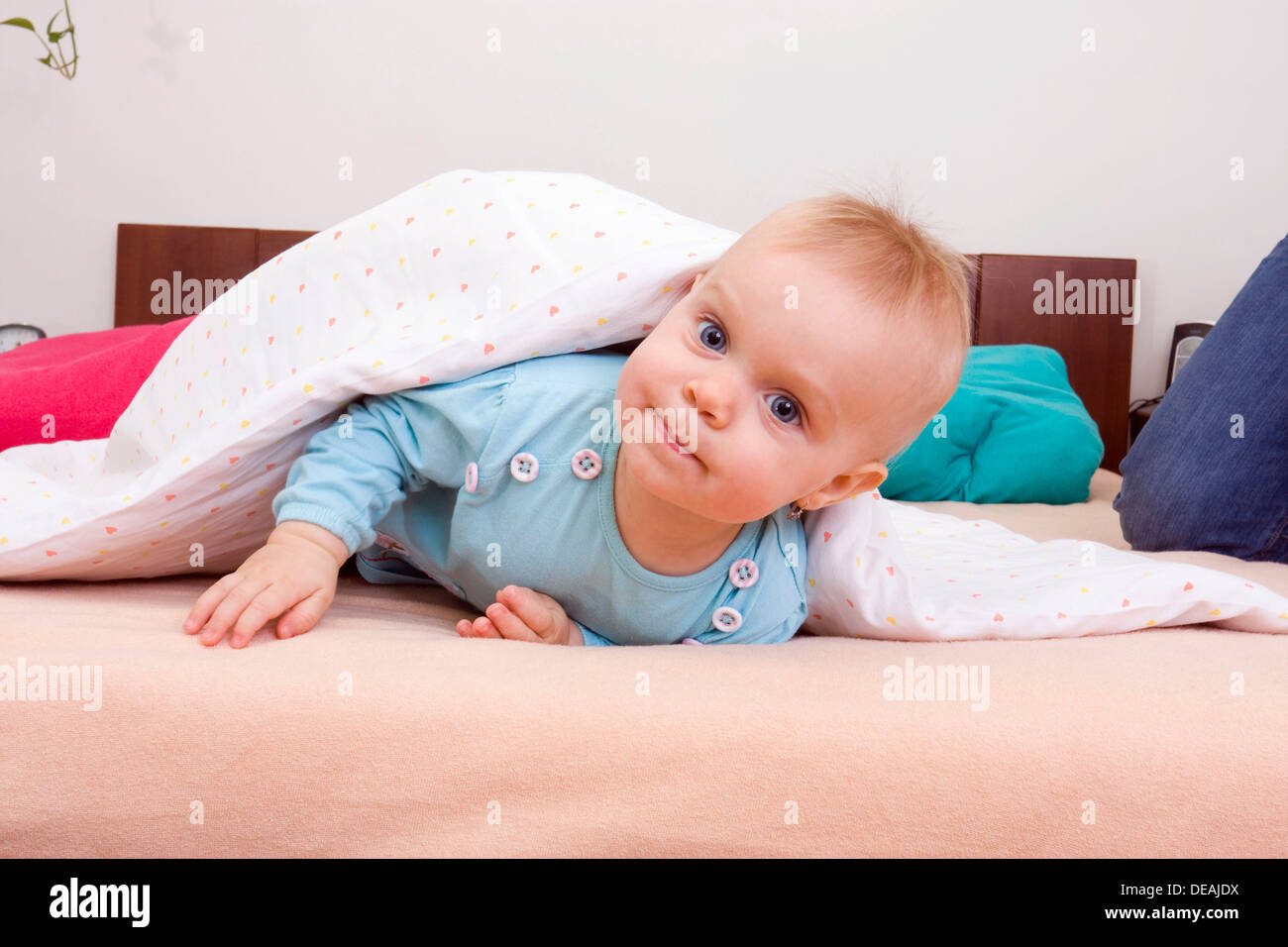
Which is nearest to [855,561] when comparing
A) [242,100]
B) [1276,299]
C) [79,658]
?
[79,658]

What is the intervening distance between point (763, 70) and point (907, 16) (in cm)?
44

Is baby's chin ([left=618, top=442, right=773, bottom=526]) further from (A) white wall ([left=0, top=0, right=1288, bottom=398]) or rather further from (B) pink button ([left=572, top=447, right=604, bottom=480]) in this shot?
(A) white wall ([left=0, top=0, right=1288, bottom=398])

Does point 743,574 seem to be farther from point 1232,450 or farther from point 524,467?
point 1232,450

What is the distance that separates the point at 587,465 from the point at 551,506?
51mm

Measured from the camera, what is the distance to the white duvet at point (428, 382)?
2.92 ft

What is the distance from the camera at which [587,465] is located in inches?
36.3

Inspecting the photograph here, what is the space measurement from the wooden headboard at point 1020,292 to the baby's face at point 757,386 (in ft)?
7.09

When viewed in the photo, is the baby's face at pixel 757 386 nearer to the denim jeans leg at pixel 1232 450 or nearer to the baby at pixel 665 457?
the baby at pixel 665 457

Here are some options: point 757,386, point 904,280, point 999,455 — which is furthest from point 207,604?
point 999,455

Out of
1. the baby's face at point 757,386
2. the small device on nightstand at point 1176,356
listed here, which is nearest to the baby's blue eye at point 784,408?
the baby's face at point 757,386

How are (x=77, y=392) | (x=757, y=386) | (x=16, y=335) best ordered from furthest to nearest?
1. (x=16, y=335)
2. (x=77, y=392)
3. (x=757, y=386)

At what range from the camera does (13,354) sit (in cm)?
167

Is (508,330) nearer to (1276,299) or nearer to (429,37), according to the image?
(1276,299)

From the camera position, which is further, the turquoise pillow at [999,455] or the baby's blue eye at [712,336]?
the turquoise pillow at [999,455]
